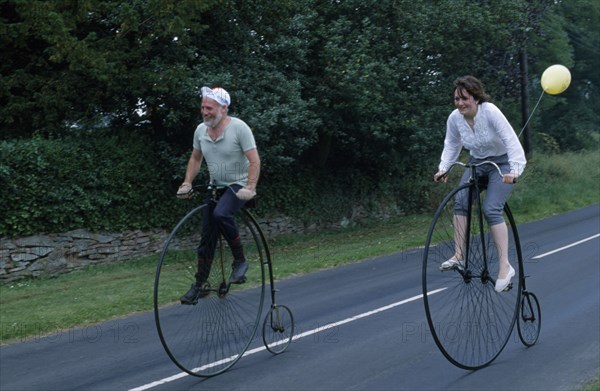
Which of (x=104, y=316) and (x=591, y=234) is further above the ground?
(x=104, y=316)

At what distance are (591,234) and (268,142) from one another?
778 centimetres

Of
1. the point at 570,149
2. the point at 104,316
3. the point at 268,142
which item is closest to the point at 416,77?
the point at 268,142

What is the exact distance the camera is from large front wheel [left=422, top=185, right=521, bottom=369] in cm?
794

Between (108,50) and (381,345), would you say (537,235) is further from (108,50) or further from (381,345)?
(381,345)

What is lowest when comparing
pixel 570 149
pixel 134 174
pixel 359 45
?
pixel 570 149

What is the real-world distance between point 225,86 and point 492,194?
12.7 metres

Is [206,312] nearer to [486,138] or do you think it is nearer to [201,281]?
[201,281]

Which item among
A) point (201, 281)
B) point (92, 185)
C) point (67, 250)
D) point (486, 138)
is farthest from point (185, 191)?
point (92, 185)

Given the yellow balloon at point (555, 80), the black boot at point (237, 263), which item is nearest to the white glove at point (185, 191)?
the black boot at point (237, 263)

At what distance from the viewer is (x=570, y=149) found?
5484 cm

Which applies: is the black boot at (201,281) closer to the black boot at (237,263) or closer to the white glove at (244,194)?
the black boot at (237,263)

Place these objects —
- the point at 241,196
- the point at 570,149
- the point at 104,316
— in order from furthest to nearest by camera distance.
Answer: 1. the point at 570,149
2. the point at 104,316
3. the point at 241,196

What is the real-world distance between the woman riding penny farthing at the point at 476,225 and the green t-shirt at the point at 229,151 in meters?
1.74

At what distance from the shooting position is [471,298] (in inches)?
324
